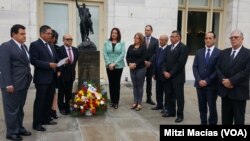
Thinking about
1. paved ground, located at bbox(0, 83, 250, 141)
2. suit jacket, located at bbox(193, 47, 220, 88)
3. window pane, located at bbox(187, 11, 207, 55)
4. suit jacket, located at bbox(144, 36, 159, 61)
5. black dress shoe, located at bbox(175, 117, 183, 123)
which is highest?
window pane, located at bbox(187, 11, 207, 55)

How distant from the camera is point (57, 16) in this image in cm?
1045

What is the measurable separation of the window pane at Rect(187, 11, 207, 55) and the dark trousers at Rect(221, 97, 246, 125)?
24.5 ft

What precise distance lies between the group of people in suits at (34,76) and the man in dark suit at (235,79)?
290 cm

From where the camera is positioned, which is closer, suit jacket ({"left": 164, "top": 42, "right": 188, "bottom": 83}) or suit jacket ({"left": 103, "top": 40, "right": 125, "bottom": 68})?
suit jacket ({"left": 164, "top": 42, "right": 188, "bottom": 83})

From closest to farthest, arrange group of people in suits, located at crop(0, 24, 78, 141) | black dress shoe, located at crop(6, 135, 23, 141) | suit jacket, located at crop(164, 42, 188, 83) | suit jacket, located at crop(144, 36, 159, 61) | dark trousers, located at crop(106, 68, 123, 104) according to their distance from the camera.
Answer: group of people in suits, located at crop(0, 24, 78, 141) → black dress shoe, located at crop(6, 135, 23, 141) → suit jacket, located at crop(164, 42, 188, 83) → dark trousers, located at crop(106, 68, 123, 104) → suit jacket, located at crop(144, 36, 159, 61)

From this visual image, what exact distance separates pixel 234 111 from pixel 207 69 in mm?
987

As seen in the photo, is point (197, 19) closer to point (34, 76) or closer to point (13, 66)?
point (34, 76)

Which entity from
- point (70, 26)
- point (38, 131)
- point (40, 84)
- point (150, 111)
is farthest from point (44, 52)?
point (70, 26)

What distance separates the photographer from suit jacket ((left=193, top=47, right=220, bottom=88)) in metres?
5.38

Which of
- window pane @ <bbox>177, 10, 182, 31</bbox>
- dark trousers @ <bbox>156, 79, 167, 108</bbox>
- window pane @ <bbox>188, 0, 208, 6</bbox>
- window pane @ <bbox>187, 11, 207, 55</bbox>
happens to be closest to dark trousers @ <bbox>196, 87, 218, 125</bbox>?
dark trousers @ <bbox>156, 79, 167, 108</bbox>

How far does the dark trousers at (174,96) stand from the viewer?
6.24 metres

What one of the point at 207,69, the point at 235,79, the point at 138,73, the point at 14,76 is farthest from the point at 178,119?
the point at 14,76

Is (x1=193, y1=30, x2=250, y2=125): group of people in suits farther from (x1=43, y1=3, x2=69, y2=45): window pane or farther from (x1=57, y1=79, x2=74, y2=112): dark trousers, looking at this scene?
(x1=43, y1=3, x2=69, y2=45): window pane

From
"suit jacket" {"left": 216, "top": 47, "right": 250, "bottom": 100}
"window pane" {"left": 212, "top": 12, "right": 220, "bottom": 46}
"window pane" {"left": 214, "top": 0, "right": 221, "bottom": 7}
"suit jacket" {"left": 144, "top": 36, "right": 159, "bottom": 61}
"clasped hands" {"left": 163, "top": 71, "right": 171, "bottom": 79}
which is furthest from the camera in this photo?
"window pane" {"left": 212, "top": 12, "right": 220, "bottom": 46}
